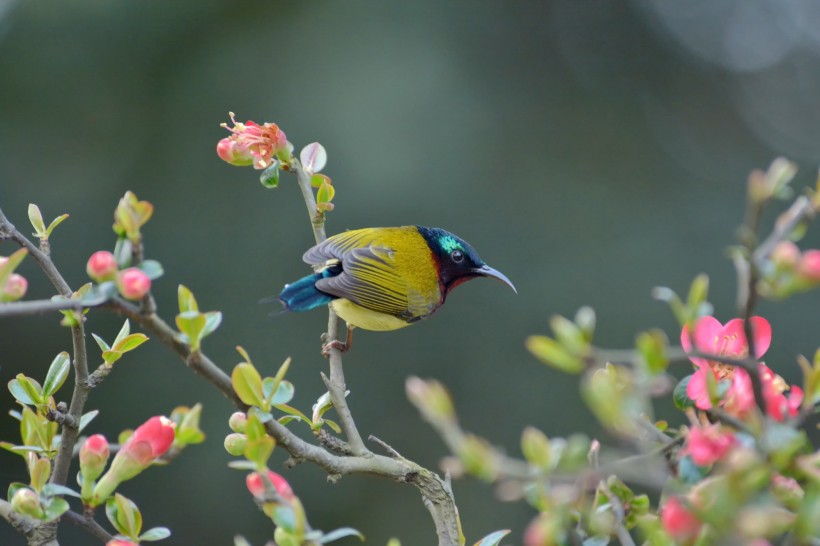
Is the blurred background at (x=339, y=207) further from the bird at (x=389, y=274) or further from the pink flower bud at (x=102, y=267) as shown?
the pink flower bud at (x=102, y=267)

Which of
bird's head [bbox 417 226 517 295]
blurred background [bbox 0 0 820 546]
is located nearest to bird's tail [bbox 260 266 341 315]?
bird's head [bbox 417 226 517 295]

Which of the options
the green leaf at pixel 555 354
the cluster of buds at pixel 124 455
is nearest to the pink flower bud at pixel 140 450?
the cluster of buds at pixel 124 455

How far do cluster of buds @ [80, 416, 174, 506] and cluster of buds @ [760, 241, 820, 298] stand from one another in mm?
601

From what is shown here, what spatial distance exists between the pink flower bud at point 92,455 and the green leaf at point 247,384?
6.7 inches

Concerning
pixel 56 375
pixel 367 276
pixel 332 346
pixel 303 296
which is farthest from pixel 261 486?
pixel 367 276

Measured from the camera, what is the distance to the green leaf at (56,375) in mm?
1130

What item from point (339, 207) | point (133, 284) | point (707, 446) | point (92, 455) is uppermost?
point (133, 284)

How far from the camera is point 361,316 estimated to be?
2438mm

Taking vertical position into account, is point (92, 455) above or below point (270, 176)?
below

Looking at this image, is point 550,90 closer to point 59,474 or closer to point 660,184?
point 660,184

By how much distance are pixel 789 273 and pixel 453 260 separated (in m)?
2.04

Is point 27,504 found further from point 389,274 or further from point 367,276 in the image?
point 389,274

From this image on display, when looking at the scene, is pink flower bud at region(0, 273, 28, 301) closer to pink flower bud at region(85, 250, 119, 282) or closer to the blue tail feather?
pink flower bud at region(85, 250, 119, 282)

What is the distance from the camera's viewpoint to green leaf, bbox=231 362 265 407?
91 centimetres
